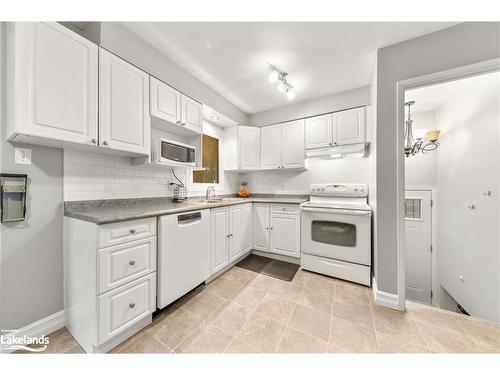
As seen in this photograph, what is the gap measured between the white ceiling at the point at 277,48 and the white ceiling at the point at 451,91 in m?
0.86

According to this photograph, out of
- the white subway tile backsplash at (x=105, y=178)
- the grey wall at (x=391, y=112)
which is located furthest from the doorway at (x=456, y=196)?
the white subway tile backsplash at (x=105, y=178)

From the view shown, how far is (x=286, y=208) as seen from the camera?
8.70 ft

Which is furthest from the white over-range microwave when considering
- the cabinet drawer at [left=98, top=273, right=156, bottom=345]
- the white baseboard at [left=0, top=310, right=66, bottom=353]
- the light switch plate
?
the white baseboard at [left=0, top=310, right=66, bottom=353]

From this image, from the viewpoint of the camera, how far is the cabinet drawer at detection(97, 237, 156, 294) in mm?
1149

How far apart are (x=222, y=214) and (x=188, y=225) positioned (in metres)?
0.57

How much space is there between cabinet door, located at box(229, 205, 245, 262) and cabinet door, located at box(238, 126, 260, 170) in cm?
95

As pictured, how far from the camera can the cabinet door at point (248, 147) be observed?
10.5 feet

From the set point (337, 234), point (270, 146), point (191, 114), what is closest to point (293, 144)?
point (270, 146)

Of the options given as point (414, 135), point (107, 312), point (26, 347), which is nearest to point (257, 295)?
point (107, 312)

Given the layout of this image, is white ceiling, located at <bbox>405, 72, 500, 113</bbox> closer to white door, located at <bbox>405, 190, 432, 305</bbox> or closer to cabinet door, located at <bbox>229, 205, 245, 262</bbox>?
white door, located at <bbox>405, 190, 432, 305</bbox>

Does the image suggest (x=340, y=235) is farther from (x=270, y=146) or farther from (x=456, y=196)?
(x=270, y=146)

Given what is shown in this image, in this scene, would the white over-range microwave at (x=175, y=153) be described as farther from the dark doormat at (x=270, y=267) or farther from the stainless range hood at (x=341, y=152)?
the stainless range hood at (x=341, y=152)

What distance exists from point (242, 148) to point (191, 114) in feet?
3.93

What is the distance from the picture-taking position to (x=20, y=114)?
1.06 meters
